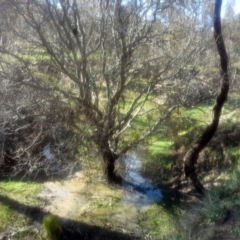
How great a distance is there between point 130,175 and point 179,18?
5.75 meters

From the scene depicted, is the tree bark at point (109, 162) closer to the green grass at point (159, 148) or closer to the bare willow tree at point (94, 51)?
the bare willow tree at point (94, 51)

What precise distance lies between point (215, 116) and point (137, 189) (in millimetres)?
3462

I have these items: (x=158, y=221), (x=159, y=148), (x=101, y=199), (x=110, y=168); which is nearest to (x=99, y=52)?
(x=110, y=168)

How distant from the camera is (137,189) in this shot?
12859 mm

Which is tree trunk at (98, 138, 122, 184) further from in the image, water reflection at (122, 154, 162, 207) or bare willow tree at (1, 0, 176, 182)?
water reflection at (122, 154, 162, 207)

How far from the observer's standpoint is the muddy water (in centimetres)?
1092

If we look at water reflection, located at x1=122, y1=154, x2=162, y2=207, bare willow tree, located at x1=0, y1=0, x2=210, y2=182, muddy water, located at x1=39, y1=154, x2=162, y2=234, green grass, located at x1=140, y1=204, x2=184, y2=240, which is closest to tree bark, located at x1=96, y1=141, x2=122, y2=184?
bare willow tree, located at x1=0, y1=0, x2=210, y2=182

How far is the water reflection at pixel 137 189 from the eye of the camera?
12125 millimetres

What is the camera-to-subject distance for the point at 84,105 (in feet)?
40.5

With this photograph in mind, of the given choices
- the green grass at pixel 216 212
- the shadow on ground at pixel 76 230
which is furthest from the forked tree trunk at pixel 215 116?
the shadow on ground at pixel 76 230

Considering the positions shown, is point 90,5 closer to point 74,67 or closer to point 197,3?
point 74,67

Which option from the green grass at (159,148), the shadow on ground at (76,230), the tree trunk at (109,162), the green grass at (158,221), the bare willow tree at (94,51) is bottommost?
the shadow on ground at (76,230)

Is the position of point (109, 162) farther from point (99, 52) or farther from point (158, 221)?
point (99, 52)

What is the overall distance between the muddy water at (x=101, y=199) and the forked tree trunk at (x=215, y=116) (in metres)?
1.27
